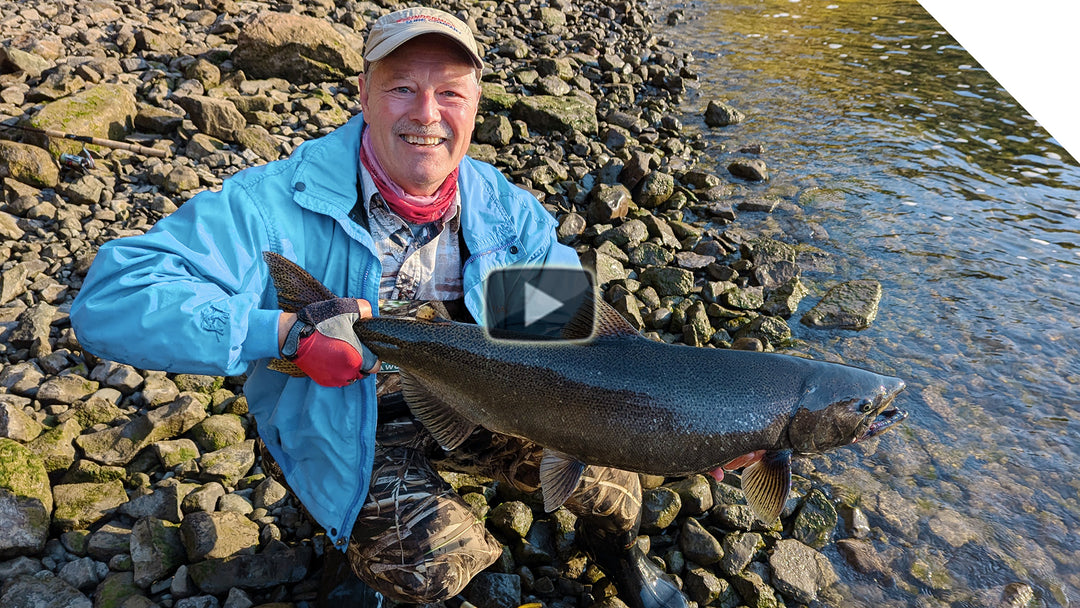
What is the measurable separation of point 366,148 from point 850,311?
5.14 meters

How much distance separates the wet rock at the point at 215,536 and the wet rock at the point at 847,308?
5.20m

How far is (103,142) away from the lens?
6664 millimetres

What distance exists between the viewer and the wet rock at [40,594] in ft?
10.4

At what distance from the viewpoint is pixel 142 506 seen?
3.78 m

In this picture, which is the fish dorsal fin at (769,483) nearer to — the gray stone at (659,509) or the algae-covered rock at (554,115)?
the gray stone at (659,509)

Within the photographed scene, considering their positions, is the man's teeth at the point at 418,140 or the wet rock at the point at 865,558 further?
the wet rock at the point at 865,558

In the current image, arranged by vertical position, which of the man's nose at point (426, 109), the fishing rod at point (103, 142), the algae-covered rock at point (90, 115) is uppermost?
the man's nose at point (426, 109)

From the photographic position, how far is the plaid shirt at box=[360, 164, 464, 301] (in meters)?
3.53

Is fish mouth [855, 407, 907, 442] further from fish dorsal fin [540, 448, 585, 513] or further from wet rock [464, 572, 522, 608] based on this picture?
wet rock [464, 572, 522, 608]

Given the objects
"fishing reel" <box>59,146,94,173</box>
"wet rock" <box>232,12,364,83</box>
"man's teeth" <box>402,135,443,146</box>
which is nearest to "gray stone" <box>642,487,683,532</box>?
"man's teeth" <box>402,135,443,146</box>

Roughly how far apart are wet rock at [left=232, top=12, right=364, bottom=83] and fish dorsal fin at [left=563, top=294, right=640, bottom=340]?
781 cm

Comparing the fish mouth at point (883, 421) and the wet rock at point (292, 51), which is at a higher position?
the wet rock at point (292, 51)

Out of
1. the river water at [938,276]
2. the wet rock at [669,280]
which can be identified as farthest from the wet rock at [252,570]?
the wet rock at [669,280]

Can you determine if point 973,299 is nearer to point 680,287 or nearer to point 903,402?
point 903,402
